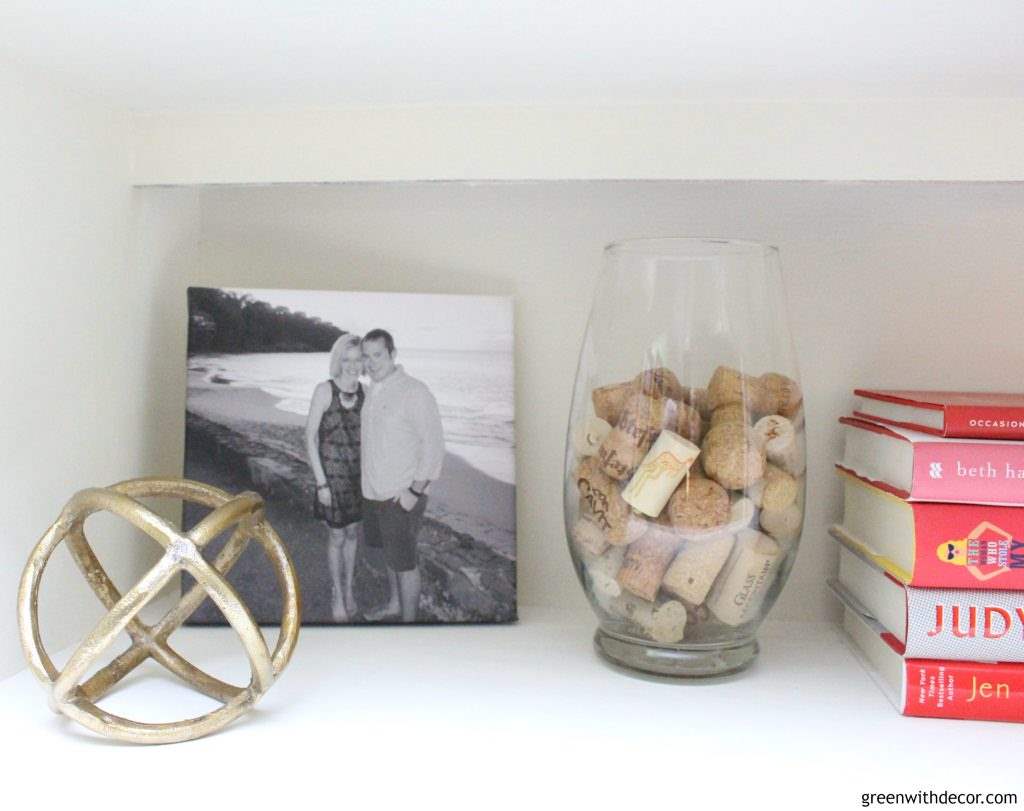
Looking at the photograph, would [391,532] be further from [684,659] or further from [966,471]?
[966,471]

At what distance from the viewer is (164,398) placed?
2.94 feet

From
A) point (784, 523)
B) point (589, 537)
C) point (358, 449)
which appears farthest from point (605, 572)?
point (358, 449)

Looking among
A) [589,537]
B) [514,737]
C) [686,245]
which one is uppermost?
[686,245]

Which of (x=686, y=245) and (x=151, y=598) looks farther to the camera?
(x=686, y=245)

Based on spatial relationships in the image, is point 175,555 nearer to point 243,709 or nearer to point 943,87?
point 243,709

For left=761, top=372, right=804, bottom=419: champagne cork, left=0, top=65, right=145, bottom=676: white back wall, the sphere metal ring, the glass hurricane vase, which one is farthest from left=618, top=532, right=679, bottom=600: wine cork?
left=0, top=65, right=145, bottom=676: white back wall

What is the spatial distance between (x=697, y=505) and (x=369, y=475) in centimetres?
28

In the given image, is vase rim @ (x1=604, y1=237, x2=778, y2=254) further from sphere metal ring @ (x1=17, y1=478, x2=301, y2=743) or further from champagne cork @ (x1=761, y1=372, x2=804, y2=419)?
sphere metal ring @ (x1=17, y1=478, x2=301, y2=743)

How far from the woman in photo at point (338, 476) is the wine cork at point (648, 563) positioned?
0.78ft

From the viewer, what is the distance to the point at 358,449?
0.84 meters

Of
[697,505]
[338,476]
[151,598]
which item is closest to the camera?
[151,598]

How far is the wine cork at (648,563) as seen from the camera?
71 centimetres

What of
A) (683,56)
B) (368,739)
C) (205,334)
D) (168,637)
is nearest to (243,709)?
(368,739)

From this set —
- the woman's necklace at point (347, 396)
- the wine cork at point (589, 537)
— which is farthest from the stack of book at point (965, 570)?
the woman's necklace at point (347, 396)
